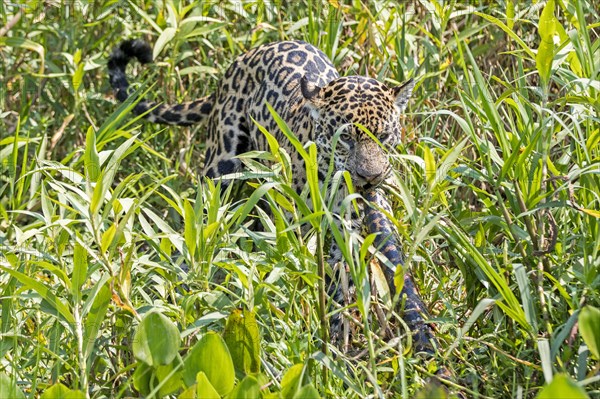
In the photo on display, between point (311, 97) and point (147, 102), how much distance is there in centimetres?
133

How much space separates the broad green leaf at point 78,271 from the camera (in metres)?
3.32

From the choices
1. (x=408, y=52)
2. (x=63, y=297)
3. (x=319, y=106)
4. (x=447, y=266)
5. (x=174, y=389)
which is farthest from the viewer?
(x=408, y=52)

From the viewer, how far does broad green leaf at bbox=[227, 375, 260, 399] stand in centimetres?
289

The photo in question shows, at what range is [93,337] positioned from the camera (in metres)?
3.35

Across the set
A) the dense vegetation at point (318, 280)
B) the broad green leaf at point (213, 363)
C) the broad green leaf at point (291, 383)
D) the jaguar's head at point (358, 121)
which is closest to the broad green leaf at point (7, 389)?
the dense vegetation at point (318, 280)

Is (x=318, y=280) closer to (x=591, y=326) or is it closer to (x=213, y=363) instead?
(x=213, y=363)

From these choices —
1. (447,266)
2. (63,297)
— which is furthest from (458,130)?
(63,297)

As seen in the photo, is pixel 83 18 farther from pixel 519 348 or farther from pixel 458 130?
pixel 519 348

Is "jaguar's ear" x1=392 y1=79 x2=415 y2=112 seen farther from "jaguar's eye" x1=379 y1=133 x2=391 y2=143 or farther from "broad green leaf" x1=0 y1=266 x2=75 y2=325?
"broad green leaf" x1=0 y1=266 x2=75 y2=325

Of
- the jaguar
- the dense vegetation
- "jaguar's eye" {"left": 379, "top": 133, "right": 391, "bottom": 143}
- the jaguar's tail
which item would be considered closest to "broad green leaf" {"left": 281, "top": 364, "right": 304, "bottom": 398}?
the dense vegetation

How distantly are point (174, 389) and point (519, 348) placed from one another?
1.16m

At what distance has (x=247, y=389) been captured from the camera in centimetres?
289

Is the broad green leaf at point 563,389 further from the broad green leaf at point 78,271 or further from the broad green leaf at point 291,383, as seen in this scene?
the broad green leaf at point 78,271

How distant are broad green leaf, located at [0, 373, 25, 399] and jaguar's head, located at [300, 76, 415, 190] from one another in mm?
1880
